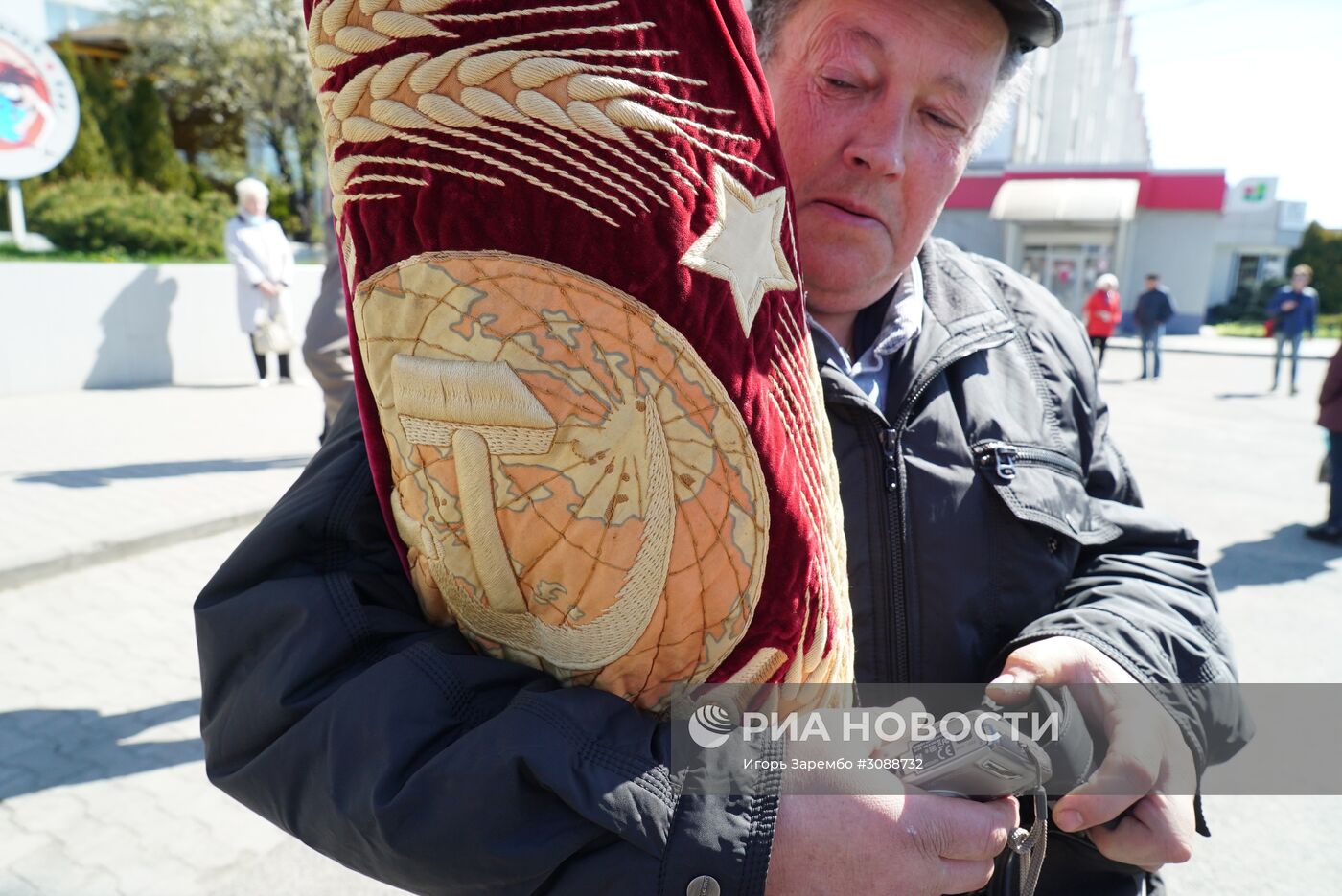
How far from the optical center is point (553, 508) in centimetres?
78

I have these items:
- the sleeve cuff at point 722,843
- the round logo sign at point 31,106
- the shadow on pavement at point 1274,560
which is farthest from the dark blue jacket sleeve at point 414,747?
the round logo sign at point 31,106

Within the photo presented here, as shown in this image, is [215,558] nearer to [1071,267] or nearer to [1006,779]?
[1006,779]

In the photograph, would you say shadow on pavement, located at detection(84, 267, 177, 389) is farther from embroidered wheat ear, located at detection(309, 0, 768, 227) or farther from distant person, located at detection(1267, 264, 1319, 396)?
distant person, located at detection(1267, 264, 1319, 396)

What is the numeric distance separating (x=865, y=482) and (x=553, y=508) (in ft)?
1.75

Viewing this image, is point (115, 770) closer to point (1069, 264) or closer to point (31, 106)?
point (31, 106)

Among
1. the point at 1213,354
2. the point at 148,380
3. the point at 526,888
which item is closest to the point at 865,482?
the point at 526,888

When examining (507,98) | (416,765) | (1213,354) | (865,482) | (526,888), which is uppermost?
(507,98)

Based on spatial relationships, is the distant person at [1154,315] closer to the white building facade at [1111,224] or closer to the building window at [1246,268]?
the white building facade at [1111,224]

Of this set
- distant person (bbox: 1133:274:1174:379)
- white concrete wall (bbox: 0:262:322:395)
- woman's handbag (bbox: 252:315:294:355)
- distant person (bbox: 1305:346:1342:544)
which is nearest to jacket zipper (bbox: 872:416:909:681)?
distant person (bbox: 1305:346:1342:544)

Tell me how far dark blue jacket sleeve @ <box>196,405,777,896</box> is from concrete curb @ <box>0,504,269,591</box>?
325 cm

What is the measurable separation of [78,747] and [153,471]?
344 centimetres

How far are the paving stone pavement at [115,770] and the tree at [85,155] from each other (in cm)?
1439

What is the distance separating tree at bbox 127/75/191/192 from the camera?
17.5 m

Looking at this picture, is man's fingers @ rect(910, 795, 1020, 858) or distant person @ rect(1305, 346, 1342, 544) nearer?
man's fingers @ rect(910, 795, 1020, 858)
